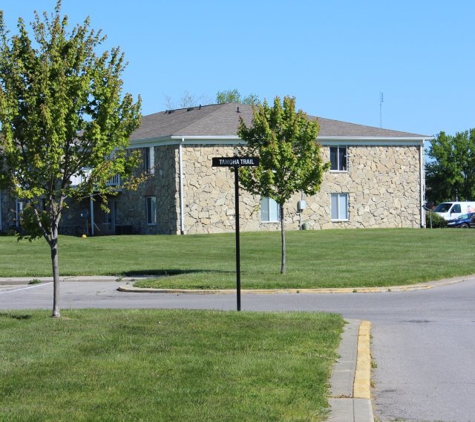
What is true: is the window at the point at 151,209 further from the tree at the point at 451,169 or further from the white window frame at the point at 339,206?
the tree at the point at 451,169

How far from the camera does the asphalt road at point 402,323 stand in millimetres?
9359

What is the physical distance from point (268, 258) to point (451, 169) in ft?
151

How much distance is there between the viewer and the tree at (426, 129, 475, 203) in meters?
76.4

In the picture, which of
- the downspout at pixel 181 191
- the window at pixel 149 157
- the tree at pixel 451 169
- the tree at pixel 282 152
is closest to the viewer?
the tree at pixel 282 152

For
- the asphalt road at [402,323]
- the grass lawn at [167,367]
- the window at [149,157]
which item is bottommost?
the asphalt road at [402,323]

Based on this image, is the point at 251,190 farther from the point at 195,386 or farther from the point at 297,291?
the point at 195,386

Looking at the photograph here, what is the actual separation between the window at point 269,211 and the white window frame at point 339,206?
389cm

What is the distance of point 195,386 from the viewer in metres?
8.89

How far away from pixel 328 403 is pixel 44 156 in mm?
7283

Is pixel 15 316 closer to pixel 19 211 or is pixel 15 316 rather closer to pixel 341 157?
pixel 19 211

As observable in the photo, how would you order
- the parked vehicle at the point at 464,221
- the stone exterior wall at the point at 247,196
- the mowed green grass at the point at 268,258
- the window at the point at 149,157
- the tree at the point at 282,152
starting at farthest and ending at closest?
1. the parked vehicle at the point at 464,221
2. the window at the point at 149,157
3. the stone exterior wall at the point at 247,196
4. the tree at the point at 282,152
5. the mowed green grass at the point at 268,258

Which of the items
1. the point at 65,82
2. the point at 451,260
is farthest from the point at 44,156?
the point at 451,260

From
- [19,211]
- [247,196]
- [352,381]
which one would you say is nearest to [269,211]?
[247,196]

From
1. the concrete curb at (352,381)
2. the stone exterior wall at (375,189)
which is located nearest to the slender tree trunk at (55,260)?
the concrete curb at (352,381)
